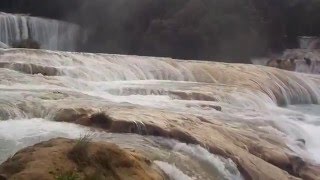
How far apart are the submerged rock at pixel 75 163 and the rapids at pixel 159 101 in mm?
897

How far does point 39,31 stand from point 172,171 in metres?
22.9

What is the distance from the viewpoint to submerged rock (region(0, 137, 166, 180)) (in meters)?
5.89

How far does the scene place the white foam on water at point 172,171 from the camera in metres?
7.44

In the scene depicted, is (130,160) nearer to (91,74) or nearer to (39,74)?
(39,74)

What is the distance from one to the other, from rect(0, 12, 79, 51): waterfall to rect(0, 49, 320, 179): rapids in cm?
878

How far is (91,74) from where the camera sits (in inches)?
656

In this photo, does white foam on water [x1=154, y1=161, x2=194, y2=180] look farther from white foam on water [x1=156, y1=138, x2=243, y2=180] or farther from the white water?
white foam on water [x1=156, y1=138, x2=243, y2=180]

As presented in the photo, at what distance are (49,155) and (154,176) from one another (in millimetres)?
1337

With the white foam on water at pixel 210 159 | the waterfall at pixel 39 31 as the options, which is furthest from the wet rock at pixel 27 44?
the white foam on water at pixel 210 159

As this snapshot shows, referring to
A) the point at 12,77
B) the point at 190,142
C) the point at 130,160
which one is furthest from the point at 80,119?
the point at 12,77

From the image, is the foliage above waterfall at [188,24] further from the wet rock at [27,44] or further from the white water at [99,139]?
the white water at [99,139]

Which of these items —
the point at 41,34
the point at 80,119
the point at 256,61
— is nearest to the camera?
the point at 80,119

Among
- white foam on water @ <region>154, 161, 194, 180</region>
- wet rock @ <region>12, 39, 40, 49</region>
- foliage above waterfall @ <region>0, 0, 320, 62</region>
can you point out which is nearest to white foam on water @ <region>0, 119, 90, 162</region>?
white foam on water @ <region>154, 161, 194, 180</region>

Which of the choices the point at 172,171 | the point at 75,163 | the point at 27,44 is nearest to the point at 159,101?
the point at 172,171
